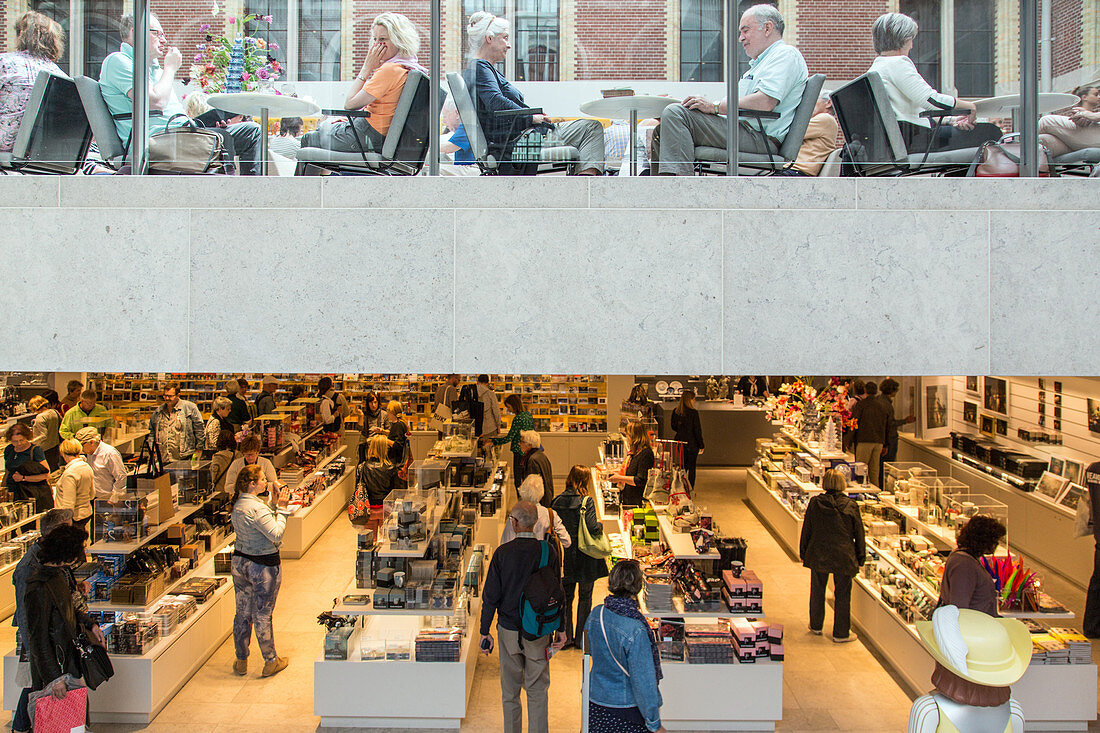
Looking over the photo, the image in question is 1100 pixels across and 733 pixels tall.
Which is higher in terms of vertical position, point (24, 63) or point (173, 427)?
point (24, 63)

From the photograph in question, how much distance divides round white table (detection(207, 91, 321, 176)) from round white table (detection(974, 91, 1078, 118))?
339cm

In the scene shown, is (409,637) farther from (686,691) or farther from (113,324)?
(113,324)

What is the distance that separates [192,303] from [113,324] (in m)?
0.42

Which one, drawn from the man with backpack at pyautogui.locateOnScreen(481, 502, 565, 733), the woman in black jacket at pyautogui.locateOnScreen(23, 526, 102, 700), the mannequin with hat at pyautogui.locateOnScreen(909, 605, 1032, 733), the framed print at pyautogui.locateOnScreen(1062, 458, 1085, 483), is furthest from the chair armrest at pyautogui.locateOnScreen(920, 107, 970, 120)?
the framed print at pyautogui.locateOnScreen(1062, 458, 1085, 483)

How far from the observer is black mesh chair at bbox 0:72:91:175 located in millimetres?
4238

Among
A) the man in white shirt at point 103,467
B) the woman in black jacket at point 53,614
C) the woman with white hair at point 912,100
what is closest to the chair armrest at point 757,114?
the woman with white hair at point 912,100

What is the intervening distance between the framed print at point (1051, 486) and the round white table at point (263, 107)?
24.8 feet

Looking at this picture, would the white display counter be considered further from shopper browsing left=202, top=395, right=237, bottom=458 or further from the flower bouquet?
shopper browsing left=202, top=395, right=237, bottom=458

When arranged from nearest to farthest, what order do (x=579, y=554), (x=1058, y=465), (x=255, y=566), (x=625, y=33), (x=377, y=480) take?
(x=625, y=33) → (x=255, y=566) → (x=579, y=554) → (x=377, y=480) → (x=1058, y=465)

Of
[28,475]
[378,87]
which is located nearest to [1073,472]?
[378,87]

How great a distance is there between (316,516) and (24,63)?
591cm

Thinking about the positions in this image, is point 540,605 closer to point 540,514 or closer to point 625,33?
point 540,514

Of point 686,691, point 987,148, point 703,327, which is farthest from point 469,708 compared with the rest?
point 987,148

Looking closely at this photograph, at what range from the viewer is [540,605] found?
4629mm
